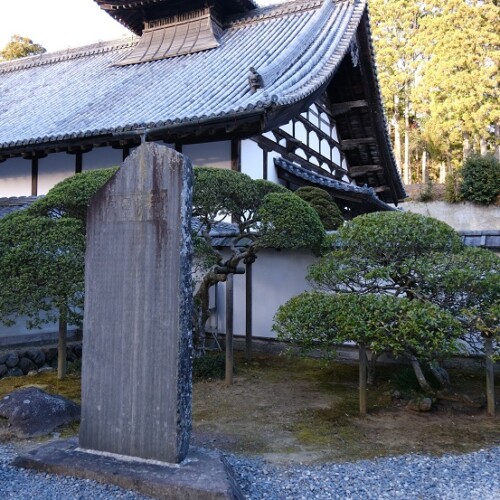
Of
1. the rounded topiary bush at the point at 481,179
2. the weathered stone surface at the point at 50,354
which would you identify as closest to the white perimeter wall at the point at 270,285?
the weathered stone surface at the point at 50,354

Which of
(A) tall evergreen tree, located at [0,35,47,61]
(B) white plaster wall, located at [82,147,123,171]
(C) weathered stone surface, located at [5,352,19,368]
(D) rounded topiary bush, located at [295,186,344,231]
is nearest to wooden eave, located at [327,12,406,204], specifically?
(D) rounded topiary bush, located at [295,186,344,231]

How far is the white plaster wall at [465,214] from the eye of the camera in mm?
18672

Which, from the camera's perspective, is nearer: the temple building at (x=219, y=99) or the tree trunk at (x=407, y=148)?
the temple building at (x=219, y=99)

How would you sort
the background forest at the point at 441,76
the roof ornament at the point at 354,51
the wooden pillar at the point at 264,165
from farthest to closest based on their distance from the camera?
the background forest at the point at 441,76, the roof ornament at the point at 354,51, the wooden pillar at the point at 264,165

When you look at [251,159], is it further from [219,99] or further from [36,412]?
[36,412]

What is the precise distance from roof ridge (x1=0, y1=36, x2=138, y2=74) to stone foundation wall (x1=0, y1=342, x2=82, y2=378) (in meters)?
12.1

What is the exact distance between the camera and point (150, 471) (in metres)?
3.41

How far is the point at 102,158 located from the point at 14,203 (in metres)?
2.07

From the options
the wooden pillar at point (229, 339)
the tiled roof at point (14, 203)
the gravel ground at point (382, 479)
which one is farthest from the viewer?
the tiled roof at point (14, 203)

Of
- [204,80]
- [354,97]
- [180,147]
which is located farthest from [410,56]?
[180,147]

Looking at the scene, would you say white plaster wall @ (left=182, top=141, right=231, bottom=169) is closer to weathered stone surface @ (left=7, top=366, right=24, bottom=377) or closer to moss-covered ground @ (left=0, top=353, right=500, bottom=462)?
moss-covered ground @ (left=0, top=353, right=500, bottom=462)

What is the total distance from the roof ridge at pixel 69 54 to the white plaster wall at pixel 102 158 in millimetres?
7549

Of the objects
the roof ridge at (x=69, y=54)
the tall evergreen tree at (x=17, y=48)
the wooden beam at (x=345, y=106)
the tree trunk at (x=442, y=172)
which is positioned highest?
the tall evergreen tree at (x=17, y=48)

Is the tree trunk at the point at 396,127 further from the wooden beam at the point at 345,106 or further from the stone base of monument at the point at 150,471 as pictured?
the stone base of monument at the point at 150,471
